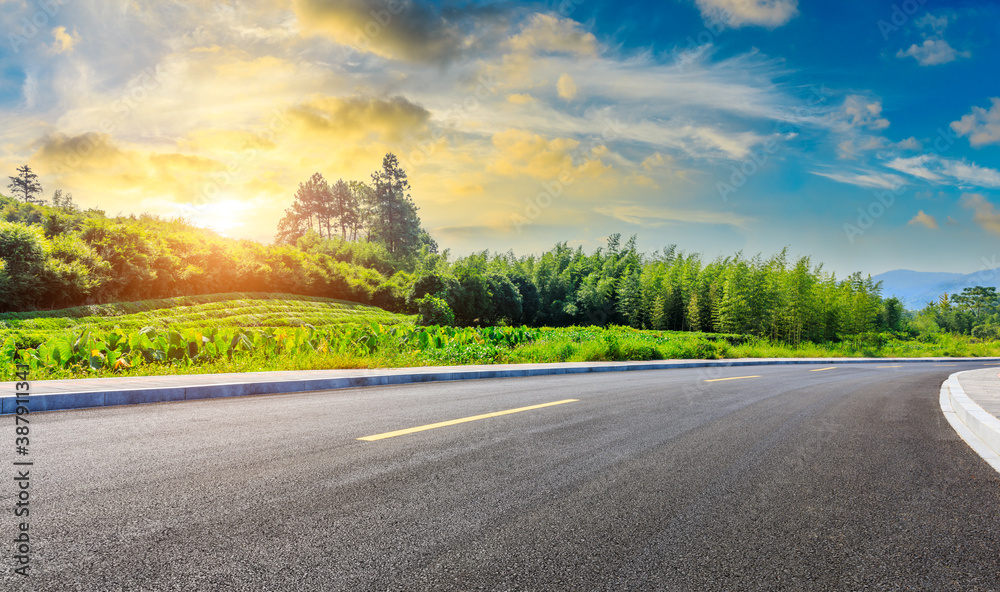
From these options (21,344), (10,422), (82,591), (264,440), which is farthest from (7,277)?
(82,591)

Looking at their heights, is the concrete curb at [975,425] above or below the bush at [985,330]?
above

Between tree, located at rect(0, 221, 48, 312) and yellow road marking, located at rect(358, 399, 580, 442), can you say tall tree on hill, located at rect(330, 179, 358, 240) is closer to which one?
tree, located at rect(0, 221, 48, 312)

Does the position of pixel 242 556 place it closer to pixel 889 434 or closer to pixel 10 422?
pixel 10 422

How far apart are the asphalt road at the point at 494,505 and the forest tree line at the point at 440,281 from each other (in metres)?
19.1

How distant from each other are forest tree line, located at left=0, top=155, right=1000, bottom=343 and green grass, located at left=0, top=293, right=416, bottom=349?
158 cm

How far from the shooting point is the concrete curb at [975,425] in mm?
4926

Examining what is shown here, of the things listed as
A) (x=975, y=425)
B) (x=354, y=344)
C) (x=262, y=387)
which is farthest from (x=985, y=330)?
(x=262, y=387)

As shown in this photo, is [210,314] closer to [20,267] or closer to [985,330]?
[20,267]

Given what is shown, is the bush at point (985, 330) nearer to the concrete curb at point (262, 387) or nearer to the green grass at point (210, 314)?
the green grass at point (210, 314)

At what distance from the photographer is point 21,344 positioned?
357 inches

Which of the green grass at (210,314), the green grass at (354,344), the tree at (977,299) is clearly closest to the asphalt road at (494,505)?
the green grass at (354,344)

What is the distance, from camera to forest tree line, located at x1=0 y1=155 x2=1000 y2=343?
29578 millimetres

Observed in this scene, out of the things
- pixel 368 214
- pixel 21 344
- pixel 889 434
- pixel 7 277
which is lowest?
pixel 889 434

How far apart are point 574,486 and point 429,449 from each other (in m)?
1.37
